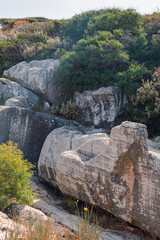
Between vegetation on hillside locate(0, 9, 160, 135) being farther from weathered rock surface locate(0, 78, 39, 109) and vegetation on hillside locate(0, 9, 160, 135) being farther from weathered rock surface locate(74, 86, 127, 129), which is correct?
weathered rock surface locate(0, 78, 39, 109)

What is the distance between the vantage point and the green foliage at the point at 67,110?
10586mm

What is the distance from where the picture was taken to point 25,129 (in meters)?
8.40

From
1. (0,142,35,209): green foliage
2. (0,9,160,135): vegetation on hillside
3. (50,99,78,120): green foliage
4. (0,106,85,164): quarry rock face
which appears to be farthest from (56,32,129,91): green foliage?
(0,142,35,209): green foliage

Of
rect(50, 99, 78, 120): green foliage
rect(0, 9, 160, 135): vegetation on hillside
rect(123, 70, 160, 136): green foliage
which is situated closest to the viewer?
rect(123, 70, 160, 136): green foliage

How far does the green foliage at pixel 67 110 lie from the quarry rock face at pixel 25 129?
1.99m

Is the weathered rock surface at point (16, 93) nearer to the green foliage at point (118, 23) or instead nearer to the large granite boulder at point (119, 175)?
the large granite boulder at point (119, 175)

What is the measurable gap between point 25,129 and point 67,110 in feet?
8.86

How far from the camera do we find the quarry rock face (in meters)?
8.23

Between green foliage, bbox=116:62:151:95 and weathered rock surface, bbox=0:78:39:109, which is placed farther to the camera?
weathered rock surface, bbox=0:78:39:109

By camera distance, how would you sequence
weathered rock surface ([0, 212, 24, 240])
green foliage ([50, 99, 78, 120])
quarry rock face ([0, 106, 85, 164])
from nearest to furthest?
weathered rock surface ([0, 212, 24, 240]) < quarry rock face ([0, 106, 85, 164]) < green foliage ([50, 99, 78, 120])

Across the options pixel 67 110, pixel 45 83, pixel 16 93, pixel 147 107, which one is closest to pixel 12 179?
pixel 67 110

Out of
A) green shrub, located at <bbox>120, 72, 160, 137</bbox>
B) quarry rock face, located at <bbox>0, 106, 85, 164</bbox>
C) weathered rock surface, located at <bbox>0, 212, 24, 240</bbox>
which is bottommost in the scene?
weathered rock surface, located at <bbox>0, 212, 24, 240</bbox>

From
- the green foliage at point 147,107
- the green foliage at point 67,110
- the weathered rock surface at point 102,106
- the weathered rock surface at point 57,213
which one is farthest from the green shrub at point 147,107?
the weathered rock surface at point 57,213

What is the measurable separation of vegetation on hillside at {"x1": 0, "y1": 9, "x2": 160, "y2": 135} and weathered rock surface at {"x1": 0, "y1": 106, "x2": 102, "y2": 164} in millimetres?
3095
